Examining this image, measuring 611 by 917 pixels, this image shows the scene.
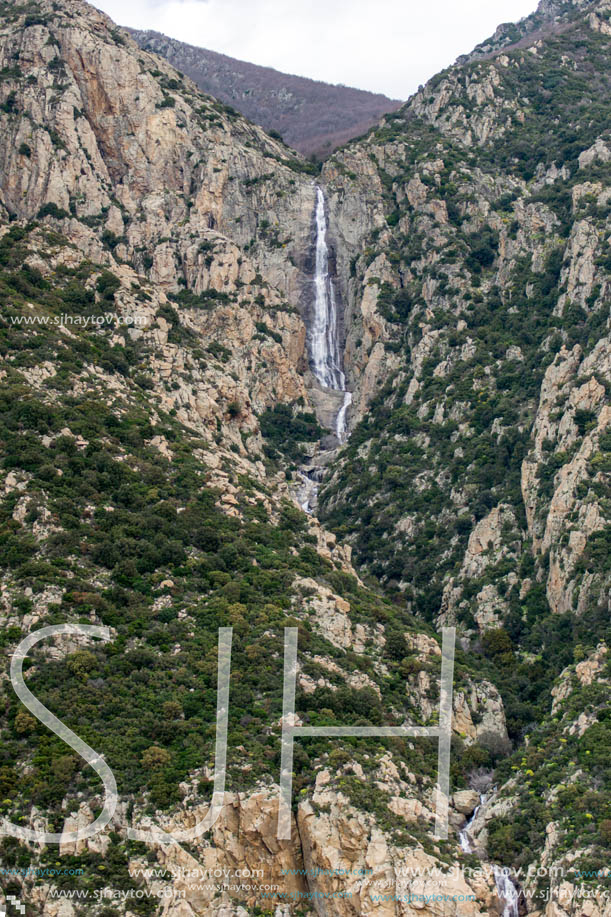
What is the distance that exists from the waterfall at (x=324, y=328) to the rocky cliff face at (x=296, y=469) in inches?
55.8

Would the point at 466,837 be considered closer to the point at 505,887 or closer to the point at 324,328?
the point at 505,887

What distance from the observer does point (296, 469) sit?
97.0 meters

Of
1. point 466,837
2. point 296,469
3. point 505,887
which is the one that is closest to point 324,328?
point 296,469

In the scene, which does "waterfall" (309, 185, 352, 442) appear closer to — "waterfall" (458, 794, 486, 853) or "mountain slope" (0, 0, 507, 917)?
"mountain slope" (0, 0, 507, 917)

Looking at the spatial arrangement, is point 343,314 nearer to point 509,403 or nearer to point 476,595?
point 509,403

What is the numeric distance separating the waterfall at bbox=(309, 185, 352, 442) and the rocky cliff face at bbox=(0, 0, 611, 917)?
1418 millimetres

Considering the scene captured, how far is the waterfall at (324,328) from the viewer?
110938 mm

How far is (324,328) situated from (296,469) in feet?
71.9

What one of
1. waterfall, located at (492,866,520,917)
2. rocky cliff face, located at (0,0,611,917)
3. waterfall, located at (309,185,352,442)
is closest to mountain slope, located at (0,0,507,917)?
rocky cliff face, located at (0,0,611,917)

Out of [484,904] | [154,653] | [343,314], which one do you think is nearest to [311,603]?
[154,653]

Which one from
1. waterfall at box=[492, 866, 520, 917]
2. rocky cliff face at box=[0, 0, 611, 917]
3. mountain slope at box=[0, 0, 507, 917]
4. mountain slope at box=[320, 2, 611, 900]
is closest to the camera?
mountain slope at box=[0, 0, 507, 917]

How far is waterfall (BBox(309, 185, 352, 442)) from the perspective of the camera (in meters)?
111

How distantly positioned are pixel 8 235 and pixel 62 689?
45092mm

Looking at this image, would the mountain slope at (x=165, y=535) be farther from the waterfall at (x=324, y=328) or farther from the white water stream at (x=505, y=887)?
the waterfall at (x=324, y=328)
